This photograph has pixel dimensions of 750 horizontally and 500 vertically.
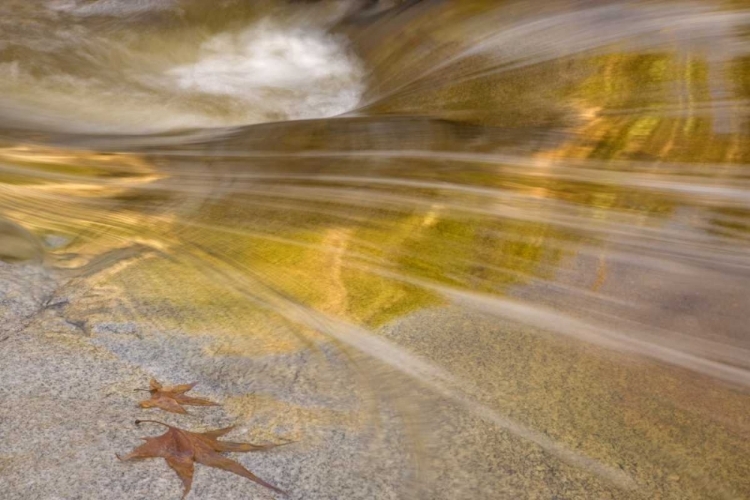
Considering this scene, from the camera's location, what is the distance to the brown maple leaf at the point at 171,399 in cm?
161

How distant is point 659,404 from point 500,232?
2.77ft

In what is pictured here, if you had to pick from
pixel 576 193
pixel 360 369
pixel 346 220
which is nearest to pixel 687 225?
pixel 576 193

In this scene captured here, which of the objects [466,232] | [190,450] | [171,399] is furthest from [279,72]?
[190,450]

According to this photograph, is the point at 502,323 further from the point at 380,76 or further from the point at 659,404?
the point at 380,76

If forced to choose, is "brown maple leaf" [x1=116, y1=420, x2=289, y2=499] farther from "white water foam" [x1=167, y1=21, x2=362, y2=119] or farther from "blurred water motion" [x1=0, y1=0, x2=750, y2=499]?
"white water foam" [x1=167, y1=21, x2=362, y2=119]

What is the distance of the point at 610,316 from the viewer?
6.64 ft

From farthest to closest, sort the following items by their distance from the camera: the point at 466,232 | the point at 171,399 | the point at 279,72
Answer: the point at 279,72, the point at 466,232, the point at 171,399

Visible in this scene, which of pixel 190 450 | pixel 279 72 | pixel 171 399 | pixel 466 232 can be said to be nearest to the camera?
pixel 190 450

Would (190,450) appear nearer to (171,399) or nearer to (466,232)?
(171,399)

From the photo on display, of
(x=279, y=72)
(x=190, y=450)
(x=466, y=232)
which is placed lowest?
(x=190, y=450)

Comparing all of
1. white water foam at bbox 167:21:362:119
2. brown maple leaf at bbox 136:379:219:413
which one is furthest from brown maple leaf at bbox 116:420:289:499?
white water foam at bbox 167:21:362:119

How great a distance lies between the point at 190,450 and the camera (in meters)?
1.48

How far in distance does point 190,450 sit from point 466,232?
46.2 inches

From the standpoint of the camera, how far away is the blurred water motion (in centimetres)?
161
